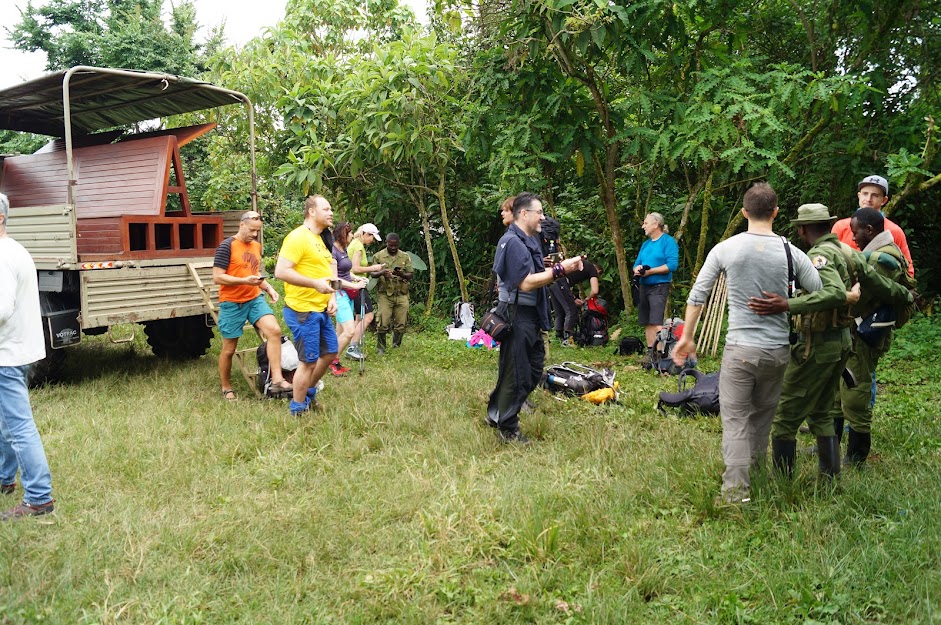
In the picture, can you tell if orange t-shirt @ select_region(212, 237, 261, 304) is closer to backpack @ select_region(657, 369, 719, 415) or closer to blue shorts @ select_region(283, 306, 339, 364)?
blue shorts @ select_region(283, 306, 339, 364)

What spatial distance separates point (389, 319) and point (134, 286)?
11.1 feet

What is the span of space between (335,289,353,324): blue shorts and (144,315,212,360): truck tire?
224cm

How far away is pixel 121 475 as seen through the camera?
4.70 metres

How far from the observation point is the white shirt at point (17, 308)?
12.8 feet

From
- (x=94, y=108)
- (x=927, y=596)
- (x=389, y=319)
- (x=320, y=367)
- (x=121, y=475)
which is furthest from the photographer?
(x=389, y=319)

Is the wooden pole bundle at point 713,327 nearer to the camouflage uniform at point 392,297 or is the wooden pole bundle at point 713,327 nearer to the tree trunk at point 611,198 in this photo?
the tree trunk at point 611,198

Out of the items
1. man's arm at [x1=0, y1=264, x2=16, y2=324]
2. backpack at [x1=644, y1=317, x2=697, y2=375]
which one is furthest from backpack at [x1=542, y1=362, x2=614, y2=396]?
man's arm at [x1=0, y1=264, x2=16, y2=324]

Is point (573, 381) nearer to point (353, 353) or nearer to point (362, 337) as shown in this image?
point (362, 337)

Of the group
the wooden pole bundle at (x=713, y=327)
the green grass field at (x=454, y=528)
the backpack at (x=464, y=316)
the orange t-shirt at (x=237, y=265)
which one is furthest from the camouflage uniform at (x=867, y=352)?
the backpack at (x=464, y=316)

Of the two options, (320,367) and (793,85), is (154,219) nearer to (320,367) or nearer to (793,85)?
(320,367)

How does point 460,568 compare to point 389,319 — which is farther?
point 389,319

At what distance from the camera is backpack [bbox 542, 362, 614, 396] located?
264 inches

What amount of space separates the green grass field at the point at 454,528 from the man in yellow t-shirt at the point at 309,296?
444mm

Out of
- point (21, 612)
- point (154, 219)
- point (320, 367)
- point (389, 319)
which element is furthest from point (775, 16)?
point (21, 612)
